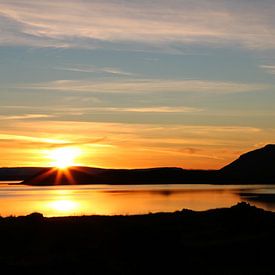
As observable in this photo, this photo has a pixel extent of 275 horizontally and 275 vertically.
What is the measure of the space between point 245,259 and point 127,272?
789cm

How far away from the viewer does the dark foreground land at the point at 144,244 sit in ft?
87.2

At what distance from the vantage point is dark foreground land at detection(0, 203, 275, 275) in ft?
87.2

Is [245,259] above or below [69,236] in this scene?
below

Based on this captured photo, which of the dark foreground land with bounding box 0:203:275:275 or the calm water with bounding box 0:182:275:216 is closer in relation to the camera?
the dark foreground land with bounding box 0:203:275:275

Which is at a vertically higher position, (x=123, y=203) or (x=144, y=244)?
(x=123, y=203)

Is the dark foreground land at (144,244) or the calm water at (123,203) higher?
the calm water at (123,203)

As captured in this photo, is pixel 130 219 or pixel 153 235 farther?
pixel 130 219

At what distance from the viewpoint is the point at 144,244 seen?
3253 centimetres

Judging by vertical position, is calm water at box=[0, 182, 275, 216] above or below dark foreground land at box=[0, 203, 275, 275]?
above

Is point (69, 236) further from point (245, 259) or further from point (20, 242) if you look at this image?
point (245, 259)

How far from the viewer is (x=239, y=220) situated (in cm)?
4447

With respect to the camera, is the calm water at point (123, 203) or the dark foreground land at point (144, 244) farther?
the calm water at point (123, 203)

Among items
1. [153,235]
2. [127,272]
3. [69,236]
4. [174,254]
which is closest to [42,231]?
[69,236]

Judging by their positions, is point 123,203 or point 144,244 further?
point 123,203
